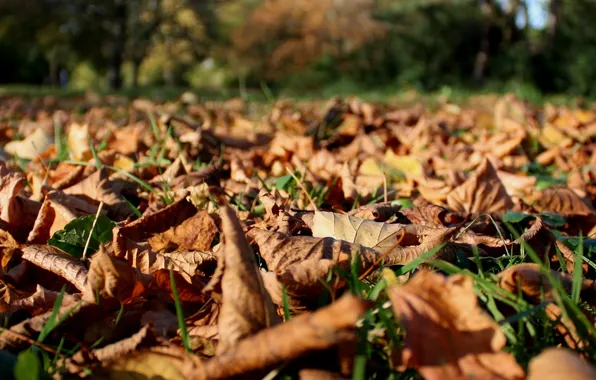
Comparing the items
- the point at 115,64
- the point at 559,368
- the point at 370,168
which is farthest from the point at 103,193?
the point at 115,64

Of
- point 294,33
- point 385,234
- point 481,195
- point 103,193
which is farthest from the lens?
point 294,33

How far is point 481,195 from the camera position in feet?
6.11

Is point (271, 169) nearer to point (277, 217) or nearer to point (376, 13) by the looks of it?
point (277, 217)

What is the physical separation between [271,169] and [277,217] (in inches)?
36.2

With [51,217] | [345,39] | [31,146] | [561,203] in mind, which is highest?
[51,217]

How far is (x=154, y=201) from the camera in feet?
5.74

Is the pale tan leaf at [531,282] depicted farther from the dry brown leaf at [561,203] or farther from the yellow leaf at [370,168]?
the yellow leaf at [370,168]

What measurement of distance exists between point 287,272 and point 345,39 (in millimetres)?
24347

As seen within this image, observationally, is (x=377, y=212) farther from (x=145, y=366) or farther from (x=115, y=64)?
(x=115, y=64)

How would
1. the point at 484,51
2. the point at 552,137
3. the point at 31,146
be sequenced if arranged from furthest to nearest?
the point at 484,51 → the point at 552,137 → the point at 31,146

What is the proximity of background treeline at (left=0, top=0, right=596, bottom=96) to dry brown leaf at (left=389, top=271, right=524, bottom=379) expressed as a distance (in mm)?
18332

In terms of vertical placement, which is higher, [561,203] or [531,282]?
[531,282]

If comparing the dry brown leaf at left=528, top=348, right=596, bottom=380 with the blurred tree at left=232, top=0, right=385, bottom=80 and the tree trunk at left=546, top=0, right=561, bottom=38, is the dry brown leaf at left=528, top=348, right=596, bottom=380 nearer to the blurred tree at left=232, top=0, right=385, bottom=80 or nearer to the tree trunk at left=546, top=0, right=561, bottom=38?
the tree trunk at left=546, top=0, right=561, bottom=38

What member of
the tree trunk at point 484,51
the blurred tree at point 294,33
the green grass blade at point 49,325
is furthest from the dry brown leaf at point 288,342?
the blurred tree at point 294,33
